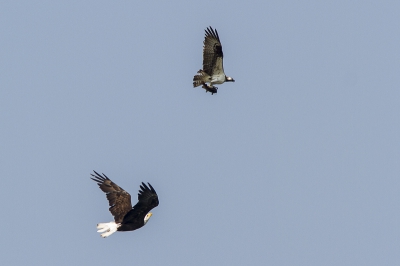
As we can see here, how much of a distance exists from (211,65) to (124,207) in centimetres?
722

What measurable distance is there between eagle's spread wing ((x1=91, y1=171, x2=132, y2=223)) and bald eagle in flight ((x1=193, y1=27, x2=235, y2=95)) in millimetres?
5834

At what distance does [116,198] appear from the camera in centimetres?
3284

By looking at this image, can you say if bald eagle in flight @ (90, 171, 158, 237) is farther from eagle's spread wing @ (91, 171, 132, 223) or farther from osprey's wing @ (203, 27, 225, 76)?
osprey's wing @ (203, 27, 225, 76)

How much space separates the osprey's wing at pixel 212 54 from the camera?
35344 mm

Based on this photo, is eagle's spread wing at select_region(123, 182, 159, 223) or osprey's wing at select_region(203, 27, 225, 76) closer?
eagle's spread wing at select_region(123, 182, 159, 223)

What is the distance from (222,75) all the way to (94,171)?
701cm

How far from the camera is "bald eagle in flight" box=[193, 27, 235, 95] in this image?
1394 inches

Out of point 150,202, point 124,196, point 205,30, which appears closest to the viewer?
point 150,202

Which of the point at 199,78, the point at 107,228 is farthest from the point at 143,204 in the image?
the point at 199,78

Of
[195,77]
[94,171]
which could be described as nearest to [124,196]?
[94,171]

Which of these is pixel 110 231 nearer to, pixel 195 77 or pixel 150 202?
pixel 150 202

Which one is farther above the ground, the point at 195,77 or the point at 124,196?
the point at 195,77

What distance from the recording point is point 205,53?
3594 cm

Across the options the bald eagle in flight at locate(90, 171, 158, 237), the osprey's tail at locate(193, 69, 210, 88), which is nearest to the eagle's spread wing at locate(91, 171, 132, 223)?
the bald eagle in flight at locate(90, 171, 158, 237)
